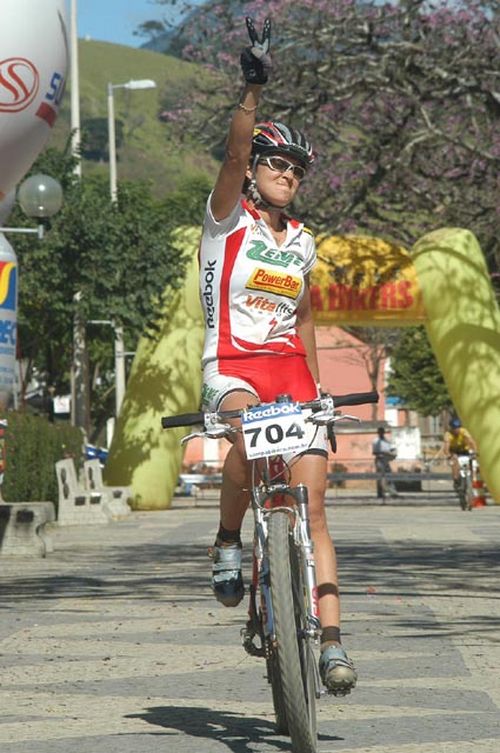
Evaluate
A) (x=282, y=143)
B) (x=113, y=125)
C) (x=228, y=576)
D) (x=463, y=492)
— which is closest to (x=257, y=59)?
(x=282, y=143)

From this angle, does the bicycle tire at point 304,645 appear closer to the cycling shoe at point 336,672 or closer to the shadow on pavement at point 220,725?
the cycling shoe at point 336,672

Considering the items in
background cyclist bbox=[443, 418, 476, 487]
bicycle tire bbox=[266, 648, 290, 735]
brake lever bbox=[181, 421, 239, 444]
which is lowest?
bicycle tire bbox=[266, 648, 290, 735]

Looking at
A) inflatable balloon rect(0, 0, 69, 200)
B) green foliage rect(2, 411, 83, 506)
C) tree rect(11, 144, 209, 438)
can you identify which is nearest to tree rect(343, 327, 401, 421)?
tree rect(11, 144, 209, 438)

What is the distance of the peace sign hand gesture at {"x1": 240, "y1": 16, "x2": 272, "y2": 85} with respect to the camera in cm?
609

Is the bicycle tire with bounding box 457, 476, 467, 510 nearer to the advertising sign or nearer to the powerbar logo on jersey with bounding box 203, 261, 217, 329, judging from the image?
the advertising sign

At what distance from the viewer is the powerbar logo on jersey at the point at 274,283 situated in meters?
6.55

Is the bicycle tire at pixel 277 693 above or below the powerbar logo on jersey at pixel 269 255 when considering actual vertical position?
below

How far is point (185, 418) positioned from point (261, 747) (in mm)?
1104

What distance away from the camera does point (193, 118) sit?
31.2 metres

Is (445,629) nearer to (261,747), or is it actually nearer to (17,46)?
(261,747)

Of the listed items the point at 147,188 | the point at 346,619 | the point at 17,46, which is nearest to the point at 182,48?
the point at 17,46

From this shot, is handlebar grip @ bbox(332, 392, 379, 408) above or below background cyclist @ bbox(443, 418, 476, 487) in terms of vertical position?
below

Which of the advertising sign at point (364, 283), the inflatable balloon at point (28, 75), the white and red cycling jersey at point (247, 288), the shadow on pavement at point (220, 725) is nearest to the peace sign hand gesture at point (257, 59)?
the white and red cycling jersey at point (247, 288)

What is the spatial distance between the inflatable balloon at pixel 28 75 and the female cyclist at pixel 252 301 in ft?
37.6
